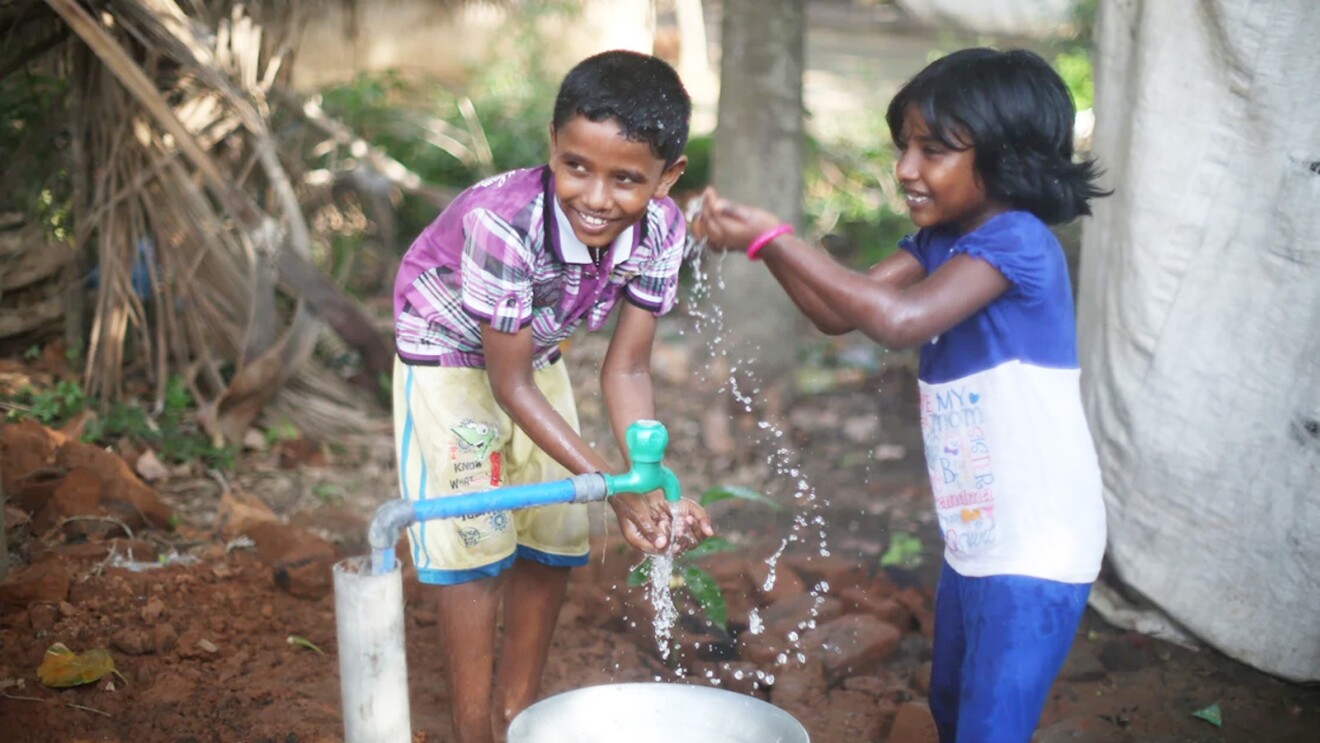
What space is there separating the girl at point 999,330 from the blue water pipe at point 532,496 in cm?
49

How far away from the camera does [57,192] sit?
429 centimetres

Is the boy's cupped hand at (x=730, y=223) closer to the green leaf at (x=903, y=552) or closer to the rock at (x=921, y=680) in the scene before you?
the rock at (x=921, y=680)

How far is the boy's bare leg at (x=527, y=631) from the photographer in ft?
8.64

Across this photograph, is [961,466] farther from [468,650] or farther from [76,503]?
[76,503]

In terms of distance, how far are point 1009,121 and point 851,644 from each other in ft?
5.05

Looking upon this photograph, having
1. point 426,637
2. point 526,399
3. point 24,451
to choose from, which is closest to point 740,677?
point 426,637

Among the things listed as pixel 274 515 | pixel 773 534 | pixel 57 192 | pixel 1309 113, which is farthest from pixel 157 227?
pixel 1309 113

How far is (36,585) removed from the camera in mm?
2928

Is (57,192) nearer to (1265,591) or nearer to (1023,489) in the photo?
(1023,489)

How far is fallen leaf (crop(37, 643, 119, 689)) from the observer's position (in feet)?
8.86

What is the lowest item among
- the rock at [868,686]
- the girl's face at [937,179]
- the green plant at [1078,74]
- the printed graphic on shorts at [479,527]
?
the green plant at [1078,74]

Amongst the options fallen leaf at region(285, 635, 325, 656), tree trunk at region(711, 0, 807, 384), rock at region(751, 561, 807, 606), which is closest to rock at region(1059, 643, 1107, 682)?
rock at region(751, 561, 807, 606)

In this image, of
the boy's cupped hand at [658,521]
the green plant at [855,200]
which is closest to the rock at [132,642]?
the boy's cupped hand at [658,521]

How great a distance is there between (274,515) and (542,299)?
1.77m
